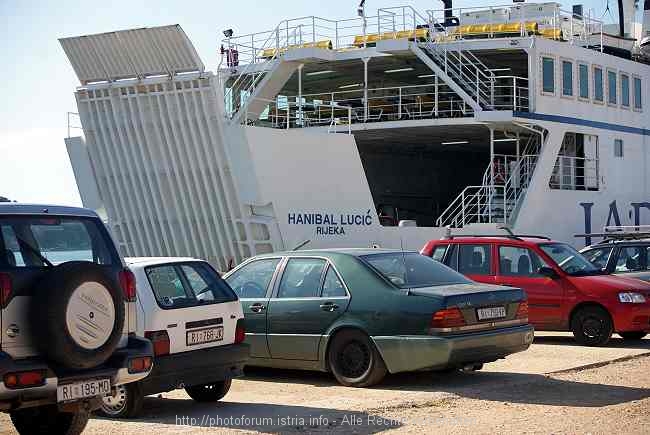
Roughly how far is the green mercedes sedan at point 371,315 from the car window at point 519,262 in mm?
3293

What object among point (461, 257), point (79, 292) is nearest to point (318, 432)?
point (79, 292)

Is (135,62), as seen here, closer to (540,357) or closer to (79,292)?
(540,357)

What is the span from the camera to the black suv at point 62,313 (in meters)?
6.17

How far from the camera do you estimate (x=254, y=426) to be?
25.1 ft

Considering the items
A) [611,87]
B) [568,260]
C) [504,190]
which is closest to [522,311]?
[568,260]

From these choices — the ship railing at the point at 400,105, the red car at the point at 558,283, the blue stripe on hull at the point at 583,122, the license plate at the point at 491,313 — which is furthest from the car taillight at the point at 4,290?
the ship railing at the point at 400,105

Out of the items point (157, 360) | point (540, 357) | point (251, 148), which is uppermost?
point (251, 148)

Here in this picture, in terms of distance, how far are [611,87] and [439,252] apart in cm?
1421

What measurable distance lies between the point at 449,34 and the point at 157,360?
701 inches

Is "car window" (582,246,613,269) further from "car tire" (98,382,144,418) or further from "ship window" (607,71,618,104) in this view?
"ship window" (607,71,618,104)

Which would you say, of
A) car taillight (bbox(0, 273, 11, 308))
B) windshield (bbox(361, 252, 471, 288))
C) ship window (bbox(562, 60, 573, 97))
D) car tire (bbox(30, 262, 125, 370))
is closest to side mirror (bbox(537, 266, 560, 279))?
windshield (bbox(361, 252, 471, 288))

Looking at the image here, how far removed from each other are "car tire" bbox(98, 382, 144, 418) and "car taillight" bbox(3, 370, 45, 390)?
1.86 metres

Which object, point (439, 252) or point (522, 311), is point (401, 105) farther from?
point (522, 311)

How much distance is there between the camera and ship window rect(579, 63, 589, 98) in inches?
989
